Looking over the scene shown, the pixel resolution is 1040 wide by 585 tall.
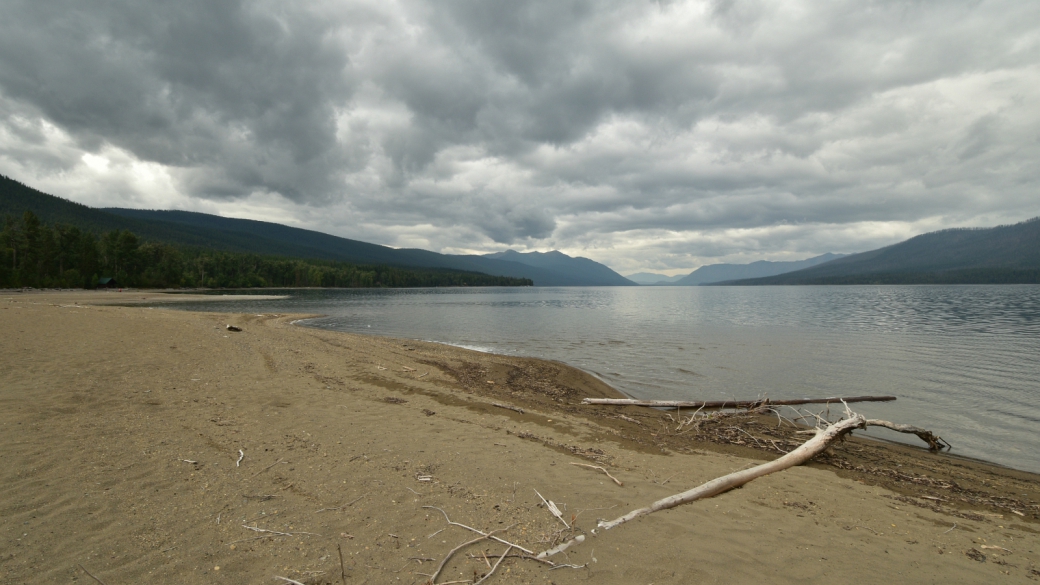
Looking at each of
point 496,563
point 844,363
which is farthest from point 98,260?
point 844,363

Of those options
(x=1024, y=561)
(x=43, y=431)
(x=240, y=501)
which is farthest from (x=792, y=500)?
(x=43, y=431)

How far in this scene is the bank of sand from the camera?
14.3ft

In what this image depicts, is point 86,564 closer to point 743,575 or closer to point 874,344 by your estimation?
point 743,575

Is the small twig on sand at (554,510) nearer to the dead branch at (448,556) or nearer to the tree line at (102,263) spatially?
the dead branch at (448,556)

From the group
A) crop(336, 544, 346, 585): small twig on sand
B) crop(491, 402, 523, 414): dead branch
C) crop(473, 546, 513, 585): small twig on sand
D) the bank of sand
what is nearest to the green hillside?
the bank of sand

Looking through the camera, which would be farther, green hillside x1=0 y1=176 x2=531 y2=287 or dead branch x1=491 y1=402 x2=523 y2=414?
green hillside x1=0 y1=176 x2=531 y2=287

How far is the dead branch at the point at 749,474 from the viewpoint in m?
5.69

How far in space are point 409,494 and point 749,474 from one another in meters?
5.43

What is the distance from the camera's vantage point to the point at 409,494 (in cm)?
581

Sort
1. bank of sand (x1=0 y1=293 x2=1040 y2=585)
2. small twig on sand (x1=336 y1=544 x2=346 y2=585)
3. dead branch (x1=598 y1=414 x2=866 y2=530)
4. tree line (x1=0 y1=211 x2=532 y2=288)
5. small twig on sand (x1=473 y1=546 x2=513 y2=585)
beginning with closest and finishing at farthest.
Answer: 1. small twig on sand (x1=336 y1=544 x2=346 y2=585)
2. small twig on sand (x1=473 y1=546 x2=513 y2=585)
3. bank of sand (x1=0 y1=293 x2=1040 y2=585)
4. dead branch (x1=598 y1=414 x2=866 y2=530)
5. tree line (x1=0 y1=211 x2=532 y2=288)

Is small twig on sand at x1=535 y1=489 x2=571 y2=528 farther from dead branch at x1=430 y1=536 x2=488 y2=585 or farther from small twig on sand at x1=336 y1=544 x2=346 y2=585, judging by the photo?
small twig on sand at x1=336 y1=544 x2=346 y2=585

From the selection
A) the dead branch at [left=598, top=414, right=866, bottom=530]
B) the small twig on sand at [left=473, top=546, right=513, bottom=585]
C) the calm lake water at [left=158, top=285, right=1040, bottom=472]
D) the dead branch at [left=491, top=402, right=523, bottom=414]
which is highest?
the small twig on sand at [left=473, top=546, right=513, bottom=585]

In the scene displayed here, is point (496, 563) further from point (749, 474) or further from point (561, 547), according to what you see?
point (749, 474)

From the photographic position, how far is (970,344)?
26250mm
